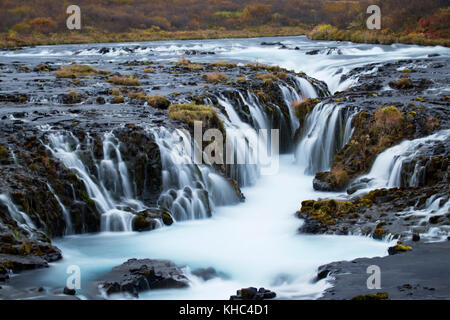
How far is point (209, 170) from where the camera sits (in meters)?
20.4

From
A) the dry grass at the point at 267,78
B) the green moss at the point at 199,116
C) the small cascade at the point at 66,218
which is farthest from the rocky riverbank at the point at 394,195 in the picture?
the small cascade at the point at 66,218

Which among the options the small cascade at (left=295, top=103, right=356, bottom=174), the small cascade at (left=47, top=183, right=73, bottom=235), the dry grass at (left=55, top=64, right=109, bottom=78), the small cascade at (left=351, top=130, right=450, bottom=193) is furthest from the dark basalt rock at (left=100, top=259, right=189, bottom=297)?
the dry grass at (left=55, top=64, right=109, bottom=78)

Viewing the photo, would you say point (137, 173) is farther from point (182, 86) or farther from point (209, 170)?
point (182, 86)

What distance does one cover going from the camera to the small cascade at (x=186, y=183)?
60.1ft

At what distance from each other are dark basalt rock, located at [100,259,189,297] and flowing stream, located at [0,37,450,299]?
0.76 ft

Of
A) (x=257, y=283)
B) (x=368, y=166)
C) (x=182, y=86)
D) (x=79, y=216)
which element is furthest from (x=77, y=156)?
(x=182, y=86)

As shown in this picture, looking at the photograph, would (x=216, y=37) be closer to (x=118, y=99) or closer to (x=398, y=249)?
(x=118, y=99)

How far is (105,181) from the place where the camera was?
1833 centimetres

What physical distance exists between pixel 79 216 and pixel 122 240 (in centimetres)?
161

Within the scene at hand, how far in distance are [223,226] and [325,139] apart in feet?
28.3

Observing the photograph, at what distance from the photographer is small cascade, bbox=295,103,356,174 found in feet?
78.8

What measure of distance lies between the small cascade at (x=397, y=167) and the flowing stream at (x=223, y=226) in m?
0.52
